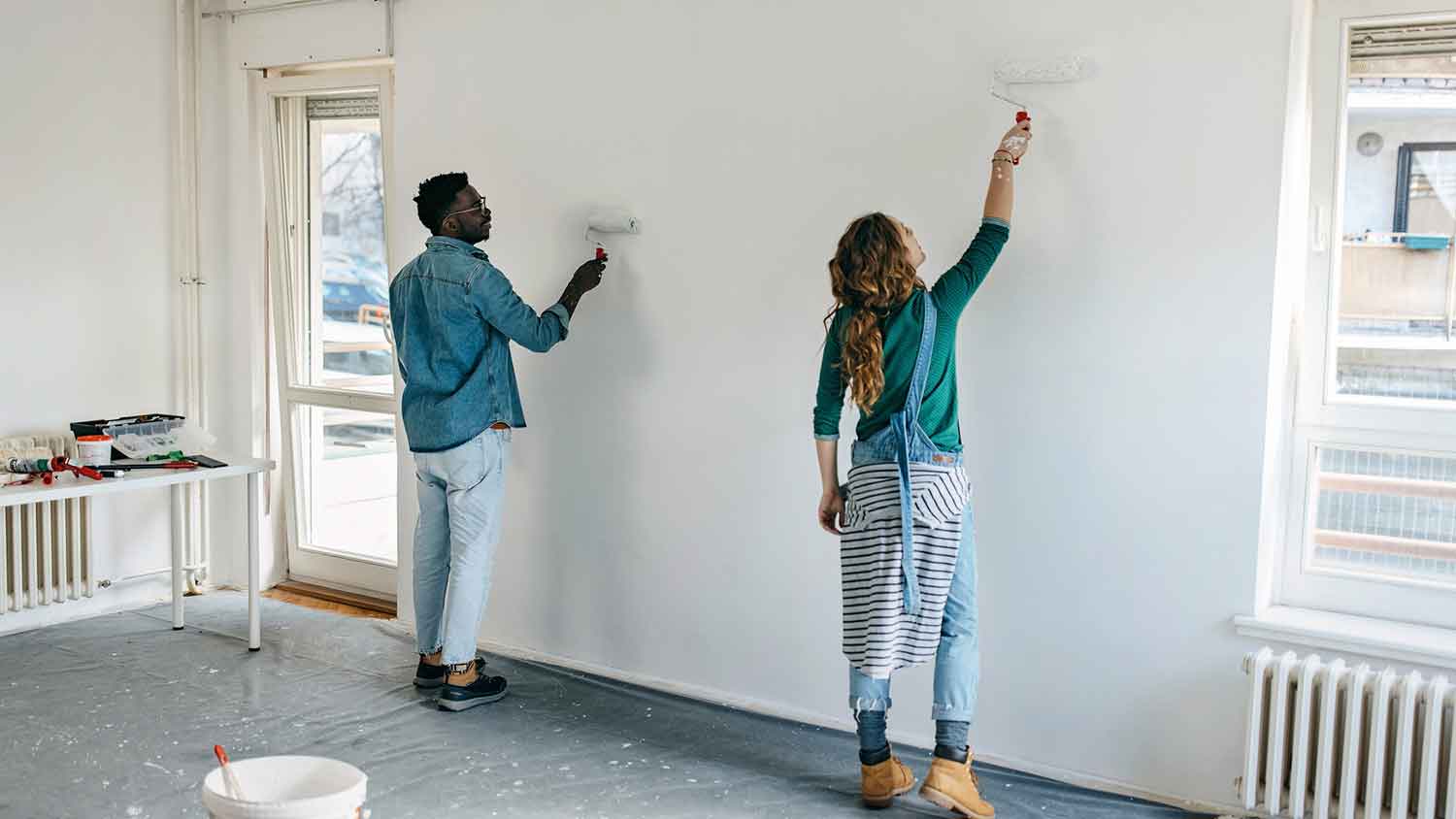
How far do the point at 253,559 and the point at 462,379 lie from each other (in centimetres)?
112

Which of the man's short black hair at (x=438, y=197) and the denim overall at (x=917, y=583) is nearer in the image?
the denim overall at (x=917, y=583)

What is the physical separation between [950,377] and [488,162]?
79.5 inches

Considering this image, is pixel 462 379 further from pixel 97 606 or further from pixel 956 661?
pixel 97 606

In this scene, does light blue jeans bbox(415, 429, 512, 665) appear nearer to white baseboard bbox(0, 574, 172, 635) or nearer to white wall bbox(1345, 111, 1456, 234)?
white baseboard bbox(0, 574, 172, 635)

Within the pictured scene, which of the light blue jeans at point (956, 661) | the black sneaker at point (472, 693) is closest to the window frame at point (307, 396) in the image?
the black sneaker at point (472, 693)

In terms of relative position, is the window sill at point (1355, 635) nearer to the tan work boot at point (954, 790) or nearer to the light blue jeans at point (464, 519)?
the tan work boot at point (954, 790)

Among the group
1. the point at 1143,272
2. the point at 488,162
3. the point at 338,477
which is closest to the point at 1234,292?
the point at 1143,272

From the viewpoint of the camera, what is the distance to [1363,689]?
9.52 ft

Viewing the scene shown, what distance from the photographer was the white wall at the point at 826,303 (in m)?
3.11

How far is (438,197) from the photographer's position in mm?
3842

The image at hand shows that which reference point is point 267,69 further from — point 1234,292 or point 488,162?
point 1234,292

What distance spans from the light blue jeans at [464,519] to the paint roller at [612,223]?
692mm

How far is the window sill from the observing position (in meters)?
2.91

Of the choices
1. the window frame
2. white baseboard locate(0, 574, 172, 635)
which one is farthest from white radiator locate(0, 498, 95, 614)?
the window frame
